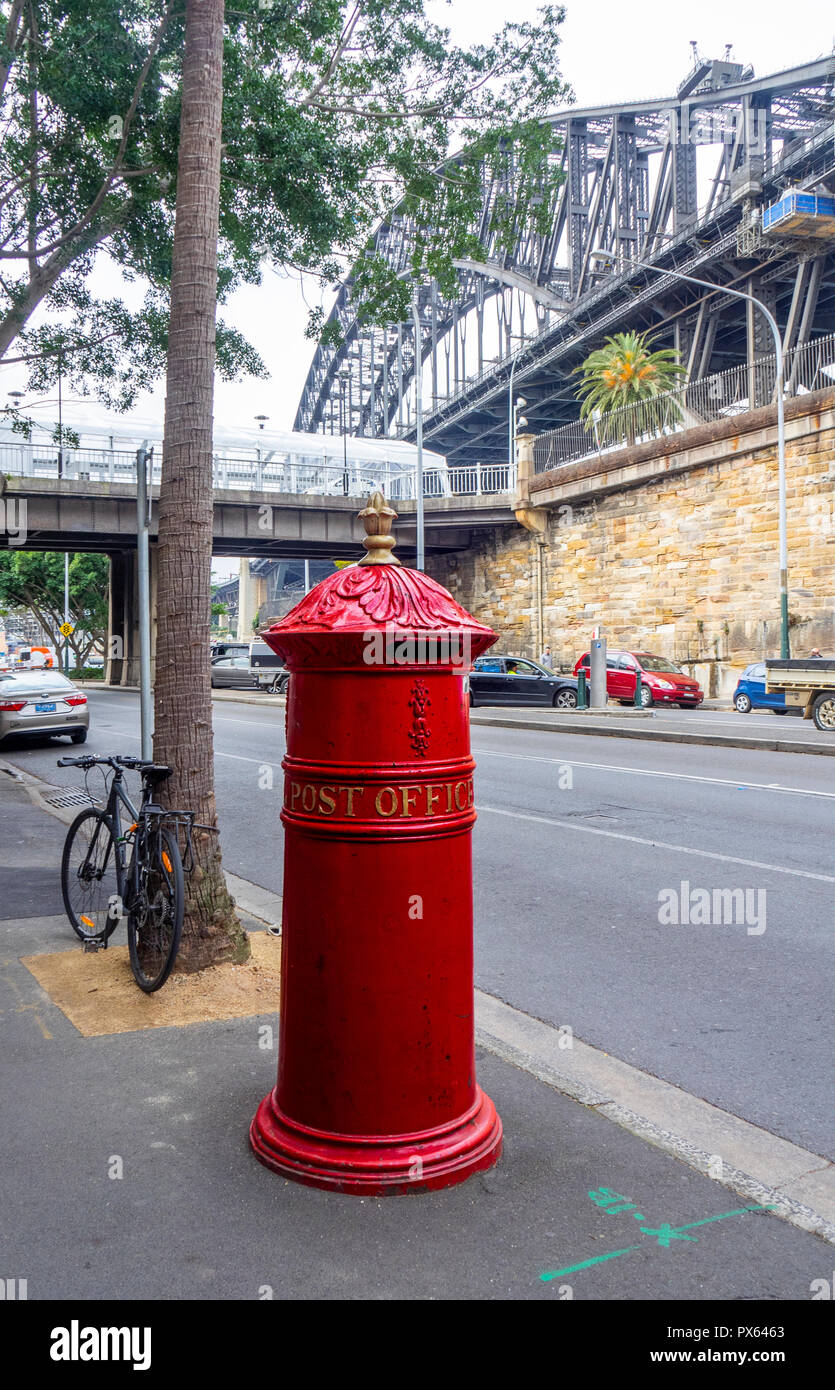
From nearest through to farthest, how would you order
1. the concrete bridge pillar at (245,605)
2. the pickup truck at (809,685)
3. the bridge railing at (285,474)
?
the pickup truck at (809,685) < the bridge railing at (285,474) < the concrete bridge pillar at (245,605)

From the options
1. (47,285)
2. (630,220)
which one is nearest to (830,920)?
(47,285)

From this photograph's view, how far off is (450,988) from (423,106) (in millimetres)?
9891

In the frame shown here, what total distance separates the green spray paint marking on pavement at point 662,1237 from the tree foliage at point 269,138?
9.34 metres

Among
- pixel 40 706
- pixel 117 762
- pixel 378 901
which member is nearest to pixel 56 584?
pixel 40 706

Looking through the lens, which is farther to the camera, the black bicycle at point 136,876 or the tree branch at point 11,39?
the tree branch at point 11,39

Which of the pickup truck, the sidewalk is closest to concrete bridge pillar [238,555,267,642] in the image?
the pickup truck

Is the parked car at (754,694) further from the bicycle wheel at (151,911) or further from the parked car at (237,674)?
the parked car at (237,674)

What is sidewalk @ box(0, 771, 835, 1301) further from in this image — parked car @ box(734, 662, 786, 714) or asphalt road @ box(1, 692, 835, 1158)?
parked car @ box(734, 662, 786, 714)

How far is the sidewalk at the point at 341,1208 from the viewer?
8.38 feet

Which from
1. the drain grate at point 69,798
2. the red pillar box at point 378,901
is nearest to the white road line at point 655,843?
the drain grate at point 69,798

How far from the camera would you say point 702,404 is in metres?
35.4

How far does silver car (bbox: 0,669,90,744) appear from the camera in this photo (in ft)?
57.8

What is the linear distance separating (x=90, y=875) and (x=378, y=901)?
11.1 ft

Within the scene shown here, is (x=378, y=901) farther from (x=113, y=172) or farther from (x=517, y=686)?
(x=517, y=686)
